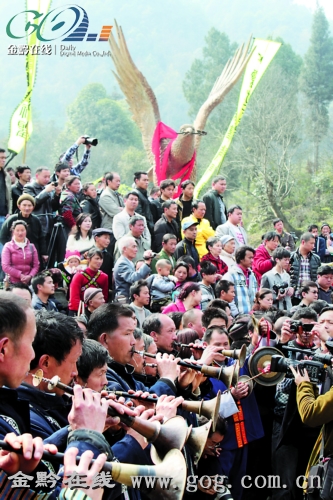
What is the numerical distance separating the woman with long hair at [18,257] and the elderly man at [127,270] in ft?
3.04

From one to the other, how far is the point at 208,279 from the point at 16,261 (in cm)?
206

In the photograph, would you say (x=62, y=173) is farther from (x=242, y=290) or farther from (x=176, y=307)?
(x=176, y=307)

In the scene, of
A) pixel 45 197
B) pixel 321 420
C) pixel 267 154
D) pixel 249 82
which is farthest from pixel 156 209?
pixel 267 154

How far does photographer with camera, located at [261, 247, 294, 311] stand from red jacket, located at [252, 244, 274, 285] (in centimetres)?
31

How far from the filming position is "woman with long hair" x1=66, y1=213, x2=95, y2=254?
8.31 metres

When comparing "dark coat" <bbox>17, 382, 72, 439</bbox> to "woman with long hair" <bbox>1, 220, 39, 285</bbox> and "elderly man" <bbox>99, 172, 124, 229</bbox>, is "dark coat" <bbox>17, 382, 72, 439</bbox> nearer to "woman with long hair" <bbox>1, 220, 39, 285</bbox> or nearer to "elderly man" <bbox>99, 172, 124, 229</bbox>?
"woman with long hair" <bbox>1, 220, 39, 285</bbox>

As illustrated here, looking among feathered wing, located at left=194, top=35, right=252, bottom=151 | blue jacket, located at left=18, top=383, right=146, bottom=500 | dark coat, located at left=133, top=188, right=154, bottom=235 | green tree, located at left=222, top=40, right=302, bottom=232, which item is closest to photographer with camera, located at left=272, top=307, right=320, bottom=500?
blue jacket, located at left=18, top=383, right=146, bottom=500

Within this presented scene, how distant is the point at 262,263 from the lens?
30.4ft

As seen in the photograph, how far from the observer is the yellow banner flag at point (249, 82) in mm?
12875

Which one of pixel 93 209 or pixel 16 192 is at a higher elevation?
pixel 16 192

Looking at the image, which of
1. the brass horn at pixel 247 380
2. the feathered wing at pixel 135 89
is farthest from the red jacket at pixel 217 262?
the feathered wing at pixel 135 89

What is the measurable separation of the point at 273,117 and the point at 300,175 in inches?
168

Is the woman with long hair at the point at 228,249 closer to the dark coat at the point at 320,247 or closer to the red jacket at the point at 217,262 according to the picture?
the red jacket at the point at 217,262

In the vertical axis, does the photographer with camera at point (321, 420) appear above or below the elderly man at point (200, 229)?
below
